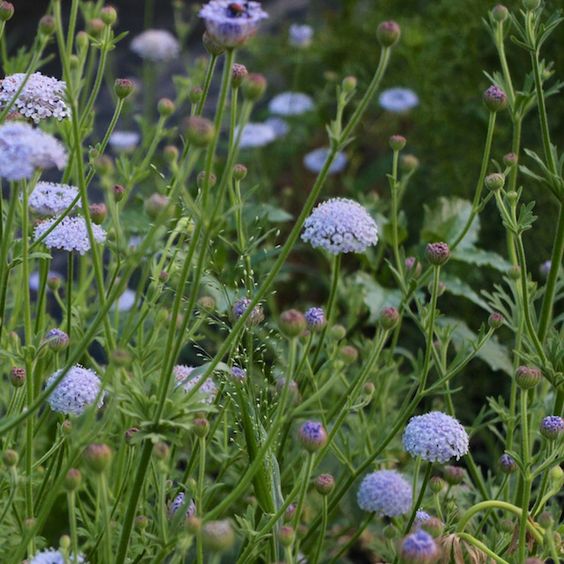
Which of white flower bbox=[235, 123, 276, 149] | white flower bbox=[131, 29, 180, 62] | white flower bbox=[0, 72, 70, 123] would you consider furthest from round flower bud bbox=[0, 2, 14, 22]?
white flower bbox=[131, 29, 180, 62]

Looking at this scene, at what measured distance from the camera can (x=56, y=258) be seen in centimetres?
266

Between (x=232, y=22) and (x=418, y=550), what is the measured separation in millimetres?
454

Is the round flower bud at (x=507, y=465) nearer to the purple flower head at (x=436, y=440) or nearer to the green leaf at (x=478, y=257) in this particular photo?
the purple flower head at (x=436, y=440)

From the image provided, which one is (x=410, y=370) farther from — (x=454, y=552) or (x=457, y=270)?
(x=454, y=552)

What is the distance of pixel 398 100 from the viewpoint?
2.50m

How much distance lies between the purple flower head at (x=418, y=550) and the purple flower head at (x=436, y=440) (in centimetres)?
27

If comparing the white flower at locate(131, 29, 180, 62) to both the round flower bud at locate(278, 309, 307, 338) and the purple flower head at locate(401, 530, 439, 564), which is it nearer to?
the round flower bud at locate(278, 309, 307, 338)

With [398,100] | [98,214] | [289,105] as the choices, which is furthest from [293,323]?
[289,105]

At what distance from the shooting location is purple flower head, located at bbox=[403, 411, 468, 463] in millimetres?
1102

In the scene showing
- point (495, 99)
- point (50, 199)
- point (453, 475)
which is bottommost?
point (453, 475)

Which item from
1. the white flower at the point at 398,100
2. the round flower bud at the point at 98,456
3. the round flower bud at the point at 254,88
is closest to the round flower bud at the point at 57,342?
the round flower bud at the point at 98,456

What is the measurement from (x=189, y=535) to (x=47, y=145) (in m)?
0.35

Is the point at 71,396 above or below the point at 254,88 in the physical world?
below

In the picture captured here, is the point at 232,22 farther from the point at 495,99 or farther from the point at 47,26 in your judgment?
the point at 495,99
